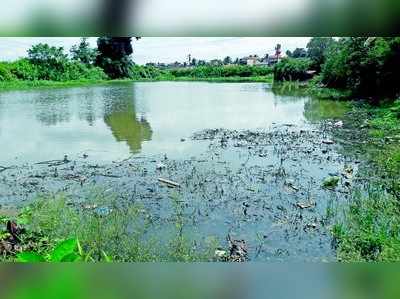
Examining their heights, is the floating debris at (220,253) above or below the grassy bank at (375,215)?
below

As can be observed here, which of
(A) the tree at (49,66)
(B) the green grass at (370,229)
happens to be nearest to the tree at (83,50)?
(B) the green grass at (370,229)

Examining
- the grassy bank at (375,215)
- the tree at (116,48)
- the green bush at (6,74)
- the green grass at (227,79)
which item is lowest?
the grassy bank at (375,215)

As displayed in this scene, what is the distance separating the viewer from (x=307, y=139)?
34.1 feet

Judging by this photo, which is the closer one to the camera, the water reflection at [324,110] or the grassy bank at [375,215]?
the grassy bank at [375,215]

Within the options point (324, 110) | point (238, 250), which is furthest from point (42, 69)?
point (238, 250)

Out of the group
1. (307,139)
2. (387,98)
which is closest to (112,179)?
(307,139)

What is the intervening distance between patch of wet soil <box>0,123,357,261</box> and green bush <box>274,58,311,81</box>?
2200cm

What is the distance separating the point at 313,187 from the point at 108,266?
20.5 feet

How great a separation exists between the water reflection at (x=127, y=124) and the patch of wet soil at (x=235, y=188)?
5.81ft

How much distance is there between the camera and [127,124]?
1232 cm

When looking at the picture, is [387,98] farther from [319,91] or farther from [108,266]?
[108,266]

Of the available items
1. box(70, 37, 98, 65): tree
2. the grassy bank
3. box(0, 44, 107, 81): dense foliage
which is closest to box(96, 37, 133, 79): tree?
box(70, 37, 98, 65): tree

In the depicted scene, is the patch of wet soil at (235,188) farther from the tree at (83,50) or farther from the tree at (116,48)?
the tree at (116,48)

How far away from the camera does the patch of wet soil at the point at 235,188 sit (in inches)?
193
